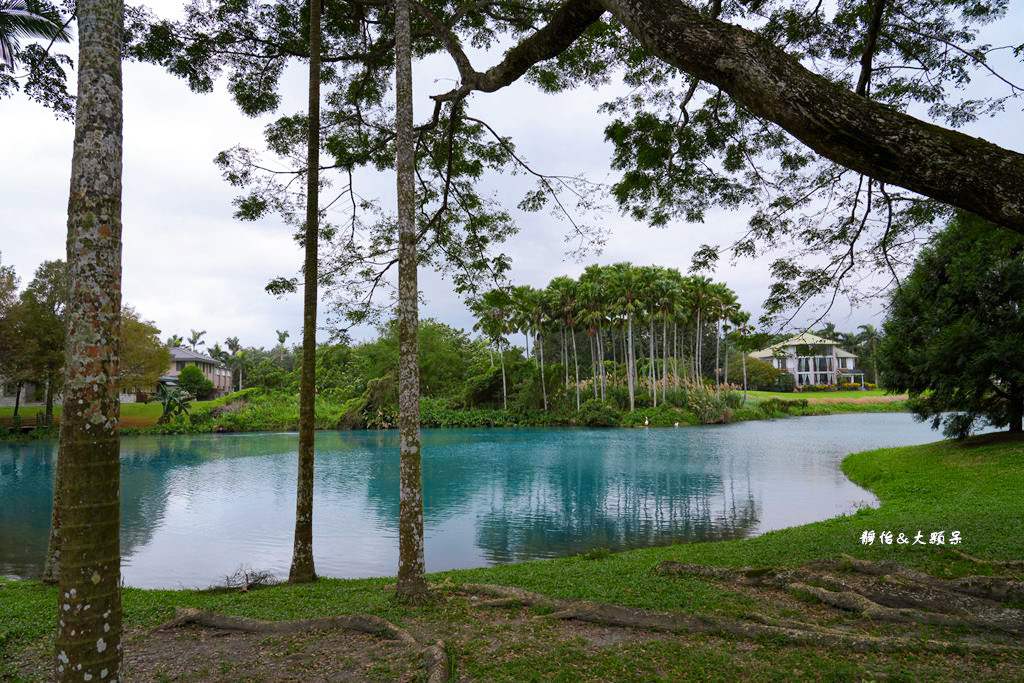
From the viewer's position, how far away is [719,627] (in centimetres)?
489

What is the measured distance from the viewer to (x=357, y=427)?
140ft

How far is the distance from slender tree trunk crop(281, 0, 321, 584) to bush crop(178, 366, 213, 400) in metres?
47.0

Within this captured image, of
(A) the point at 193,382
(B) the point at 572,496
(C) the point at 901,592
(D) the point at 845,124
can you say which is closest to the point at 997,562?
(C) the point at 901,592

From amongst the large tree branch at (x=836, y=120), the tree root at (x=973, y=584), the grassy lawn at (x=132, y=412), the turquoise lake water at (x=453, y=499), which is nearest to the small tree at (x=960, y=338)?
the turquoise lake water at (x=453, y=499)

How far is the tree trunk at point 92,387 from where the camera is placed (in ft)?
8.71

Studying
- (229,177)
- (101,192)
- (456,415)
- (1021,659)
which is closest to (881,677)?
(1021,659)

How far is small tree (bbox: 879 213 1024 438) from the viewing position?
14.6 metres

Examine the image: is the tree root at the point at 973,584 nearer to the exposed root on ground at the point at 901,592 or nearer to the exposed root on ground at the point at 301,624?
the exposed root on ground at the point at 901,592

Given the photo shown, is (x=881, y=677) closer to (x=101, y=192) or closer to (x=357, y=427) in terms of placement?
(x=101, y=192)

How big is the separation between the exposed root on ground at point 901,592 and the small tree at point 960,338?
9519 millimetres

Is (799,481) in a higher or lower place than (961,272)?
lower

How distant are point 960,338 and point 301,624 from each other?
16936 mm

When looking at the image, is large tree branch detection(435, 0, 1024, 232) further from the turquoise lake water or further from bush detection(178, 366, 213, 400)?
bush detection(178, 366, 213, 400)

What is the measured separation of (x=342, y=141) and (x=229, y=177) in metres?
2.42
